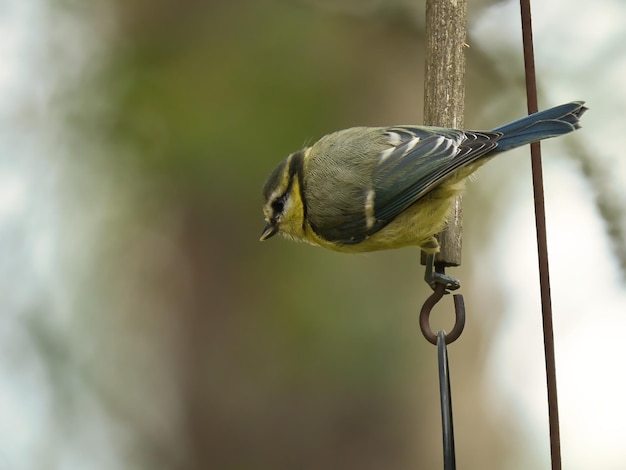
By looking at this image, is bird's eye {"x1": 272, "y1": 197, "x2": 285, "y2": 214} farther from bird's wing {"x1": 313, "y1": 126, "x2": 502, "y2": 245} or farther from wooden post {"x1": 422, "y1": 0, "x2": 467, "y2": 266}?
wooden post {"x1": 422, "y1": 0, "x2": 467, "y2": 266}

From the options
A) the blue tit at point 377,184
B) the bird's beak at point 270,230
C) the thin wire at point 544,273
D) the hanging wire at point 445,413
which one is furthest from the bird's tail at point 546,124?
the bird's beak at point 270,230

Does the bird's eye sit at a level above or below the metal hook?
above

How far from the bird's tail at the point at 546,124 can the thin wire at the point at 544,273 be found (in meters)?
0.15

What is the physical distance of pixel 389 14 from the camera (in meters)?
2.99

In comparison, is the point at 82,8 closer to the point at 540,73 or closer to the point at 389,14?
the point at 389,14

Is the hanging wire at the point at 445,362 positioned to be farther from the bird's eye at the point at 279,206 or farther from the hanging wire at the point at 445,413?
the bird's eye at the point at 279,206

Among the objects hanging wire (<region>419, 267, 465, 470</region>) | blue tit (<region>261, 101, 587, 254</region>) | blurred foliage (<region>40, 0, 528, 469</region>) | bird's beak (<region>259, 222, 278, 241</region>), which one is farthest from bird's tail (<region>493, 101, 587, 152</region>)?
blurred foliage (<region>40, 0, 528, 469</region>)

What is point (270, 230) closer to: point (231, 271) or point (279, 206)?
point (279, 206)

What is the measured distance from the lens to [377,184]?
1.95m

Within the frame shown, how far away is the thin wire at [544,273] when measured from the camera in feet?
4.61

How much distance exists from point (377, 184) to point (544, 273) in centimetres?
59

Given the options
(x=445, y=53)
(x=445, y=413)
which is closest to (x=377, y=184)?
(x=445, y=53)

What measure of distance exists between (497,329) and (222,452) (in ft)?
3.85

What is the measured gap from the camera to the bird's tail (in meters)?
1.72
